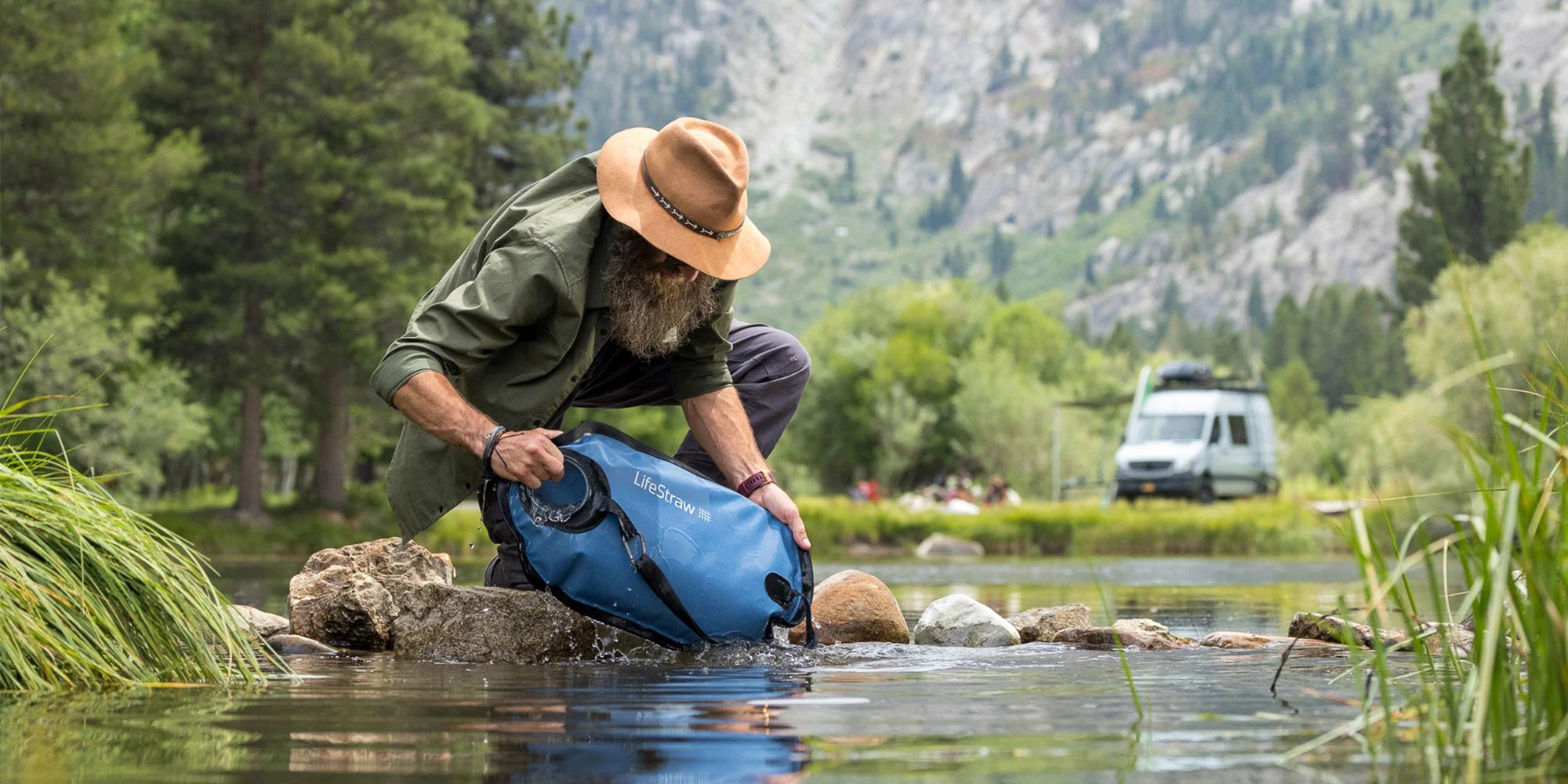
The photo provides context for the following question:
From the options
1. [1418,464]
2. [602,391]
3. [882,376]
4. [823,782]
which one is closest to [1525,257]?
[1418,464]

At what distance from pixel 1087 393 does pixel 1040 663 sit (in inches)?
2704

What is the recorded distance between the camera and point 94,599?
12.2ft

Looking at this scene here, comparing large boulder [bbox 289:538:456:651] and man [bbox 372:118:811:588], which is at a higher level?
man [bbox 372:118:811:588]

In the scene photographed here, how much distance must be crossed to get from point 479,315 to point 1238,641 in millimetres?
2623

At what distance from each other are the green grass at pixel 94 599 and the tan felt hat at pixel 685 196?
58.3 inches

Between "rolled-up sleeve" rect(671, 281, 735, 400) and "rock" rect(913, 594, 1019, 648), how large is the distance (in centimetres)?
123

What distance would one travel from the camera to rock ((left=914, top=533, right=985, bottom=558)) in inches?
938

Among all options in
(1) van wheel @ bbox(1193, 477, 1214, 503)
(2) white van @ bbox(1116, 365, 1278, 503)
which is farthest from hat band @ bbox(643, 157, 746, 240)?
(1) van wheel @ bbox(1193, 477, 1214, 503)

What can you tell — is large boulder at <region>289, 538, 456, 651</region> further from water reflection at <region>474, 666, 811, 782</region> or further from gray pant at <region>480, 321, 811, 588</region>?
water reflection at <region>474, 666, 811, 782</region>

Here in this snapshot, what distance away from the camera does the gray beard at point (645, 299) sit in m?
4.58

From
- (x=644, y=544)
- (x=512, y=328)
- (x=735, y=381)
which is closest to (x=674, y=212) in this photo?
(x=512, y=328)

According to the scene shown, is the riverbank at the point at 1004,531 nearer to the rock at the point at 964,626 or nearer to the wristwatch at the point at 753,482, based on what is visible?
the rock at the point at 964,626

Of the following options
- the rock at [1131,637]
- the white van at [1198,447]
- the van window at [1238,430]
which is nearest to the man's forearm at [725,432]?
the rock at [1131,637]

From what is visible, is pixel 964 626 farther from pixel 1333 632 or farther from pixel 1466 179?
pixel 1466 179
